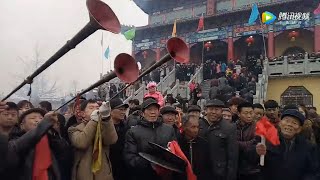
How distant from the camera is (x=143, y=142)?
3.62 metres

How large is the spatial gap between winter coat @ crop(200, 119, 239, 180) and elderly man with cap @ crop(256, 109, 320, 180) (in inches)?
13.2

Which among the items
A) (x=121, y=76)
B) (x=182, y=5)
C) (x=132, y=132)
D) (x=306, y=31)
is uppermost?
(x=182, y=5)

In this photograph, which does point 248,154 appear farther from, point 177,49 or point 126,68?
point 126,68

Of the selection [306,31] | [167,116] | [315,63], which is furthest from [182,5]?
[167,116]

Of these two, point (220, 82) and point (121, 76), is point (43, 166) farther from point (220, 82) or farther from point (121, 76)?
point (220, 82)

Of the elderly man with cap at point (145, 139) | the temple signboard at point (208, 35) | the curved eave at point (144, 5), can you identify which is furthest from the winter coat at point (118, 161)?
the curved eave at point (144, 5)

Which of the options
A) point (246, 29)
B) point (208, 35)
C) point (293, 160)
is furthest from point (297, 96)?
point (293, 160)

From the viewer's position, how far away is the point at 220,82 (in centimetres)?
1134

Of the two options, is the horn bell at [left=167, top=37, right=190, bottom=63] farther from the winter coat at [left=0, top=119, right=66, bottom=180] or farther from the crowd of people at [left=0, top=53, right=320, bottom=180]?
the winter coat at [left=0, top=119, right=66, bottom=180]

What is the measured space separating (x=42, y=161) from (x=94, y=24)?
1225 mm

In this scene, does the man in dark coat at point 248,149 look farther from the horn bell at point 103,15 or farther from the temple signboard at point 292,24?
the temple signboard at point 292,24

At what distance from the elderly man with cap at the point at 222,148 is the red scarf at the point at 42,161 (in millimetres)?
1628

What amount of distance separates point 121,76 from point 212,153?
4.54 ft

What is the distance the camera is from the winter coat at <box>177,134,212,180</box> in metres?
3.90
